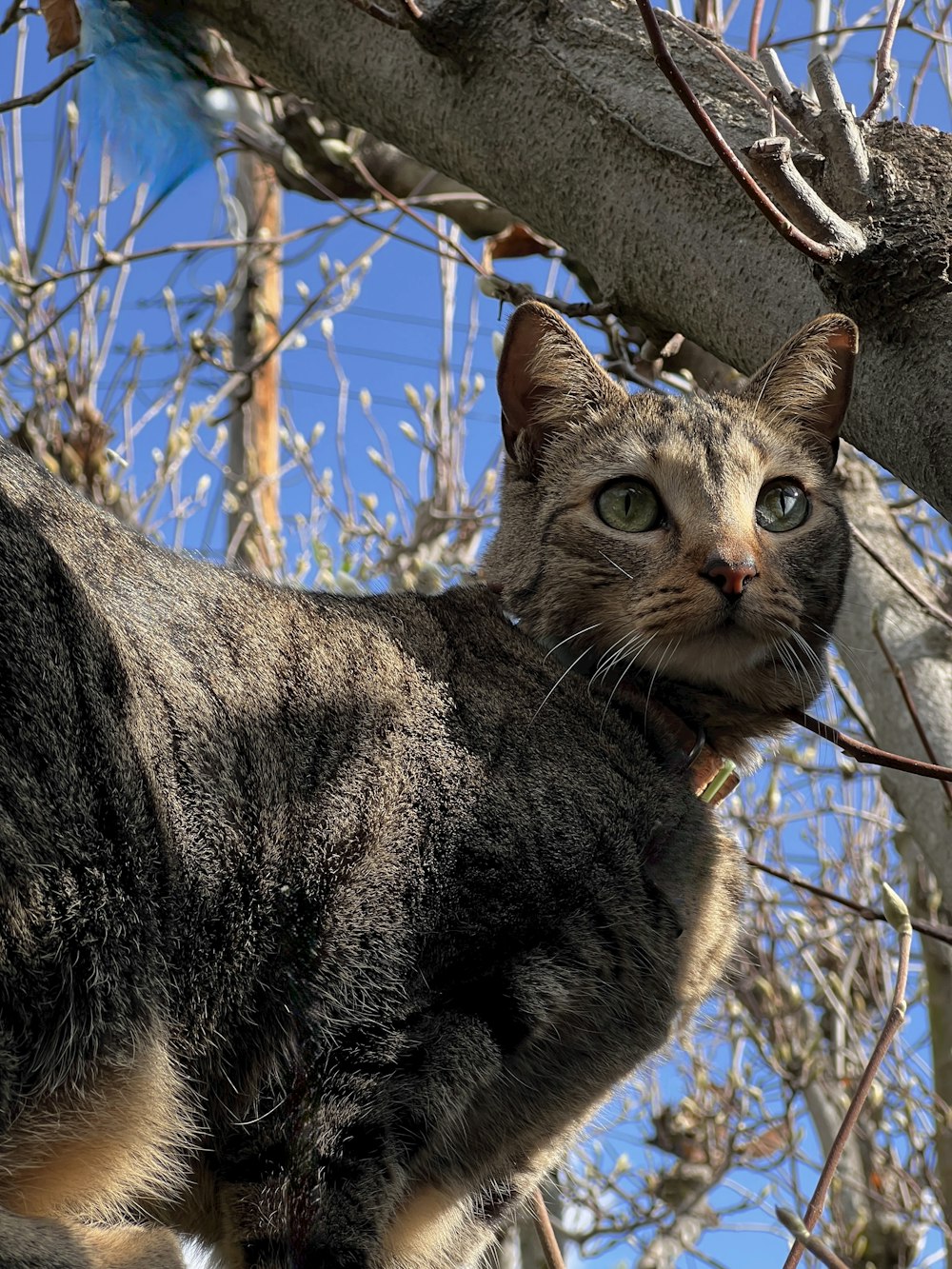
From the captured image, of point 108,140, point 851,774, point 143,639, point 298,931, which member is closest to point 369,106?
point 108,140

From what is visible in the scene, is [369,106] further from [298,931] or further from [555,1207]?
[555,1207]

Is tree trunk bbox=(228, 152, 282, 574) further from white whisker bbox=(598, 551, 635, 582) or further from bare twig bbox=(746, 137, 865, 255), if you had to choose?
bare twig bbox=(746, 137, 865, 255)

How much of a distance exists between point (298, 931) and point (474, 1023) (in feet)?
0.99

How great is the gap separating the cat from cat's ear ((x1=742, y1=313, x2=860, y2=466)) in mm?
14

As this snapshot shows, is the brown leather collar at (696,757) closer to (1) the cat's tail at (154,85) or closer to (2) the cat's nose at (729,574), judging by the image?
(2) the cat's nose at (729,574)

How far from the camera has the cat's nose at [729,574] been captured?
Result: 7.14ft

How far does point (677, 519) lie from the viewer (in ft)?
7.72

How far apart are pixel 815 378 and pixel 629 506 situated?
421mm

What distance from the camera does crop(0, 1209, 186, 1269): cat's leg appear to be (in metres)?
1.66

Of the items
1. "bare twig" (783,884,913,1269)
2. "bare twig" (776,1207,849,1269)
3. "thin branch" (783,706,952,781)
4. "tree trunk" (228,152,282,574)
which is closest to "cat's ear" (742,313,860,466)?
"thin branch" (783,706,952,781)

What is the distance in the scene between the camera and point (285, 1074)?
1.88 meters

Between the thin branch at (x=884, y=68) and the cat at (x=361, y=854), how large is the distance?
0.34 metres

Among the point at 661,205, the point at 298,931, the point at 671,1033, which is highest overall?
the point at 661,205

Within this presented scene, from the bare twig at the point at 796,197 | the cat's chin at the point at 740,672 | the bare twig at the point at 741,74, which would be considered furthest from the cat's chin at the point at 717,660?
the bare twig at the point at 741,74
